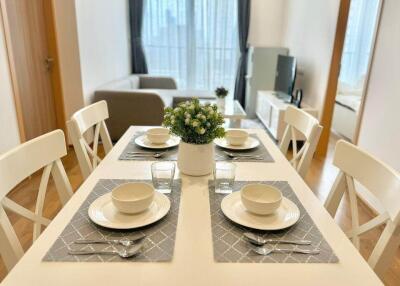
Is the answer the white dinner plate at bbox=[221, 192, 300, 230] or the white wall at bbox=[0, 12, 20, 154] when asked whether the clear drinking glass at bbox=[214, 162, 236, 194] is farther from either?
the white wall at bbox=[0, 12, 20, 154]

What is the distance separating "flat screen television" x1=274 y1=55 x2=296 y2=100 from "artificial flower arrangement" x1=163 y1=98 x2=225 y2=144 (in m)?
3.02

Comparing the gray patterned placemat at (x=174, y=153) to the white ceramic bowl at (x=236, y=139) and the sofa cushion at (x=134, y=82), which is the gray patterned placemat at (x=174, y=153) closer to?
the white ceramic bowl at (x=236, y=139)

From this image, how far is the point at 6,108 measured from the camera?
251cm

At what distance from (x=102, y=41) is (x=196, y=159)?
→ 11.3 ft

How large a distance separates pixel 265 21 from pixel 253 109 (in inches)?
61.3

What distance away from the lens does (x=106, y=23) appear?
4.23m

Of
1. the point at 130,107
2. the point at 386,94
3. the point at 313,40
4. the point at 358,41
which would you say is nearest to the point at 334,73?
the point at 313,40

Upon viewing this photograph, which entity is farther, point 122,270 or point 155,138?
point 155,138

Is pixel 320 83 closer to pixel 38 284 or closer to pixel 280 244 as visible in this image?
pixel 280 244

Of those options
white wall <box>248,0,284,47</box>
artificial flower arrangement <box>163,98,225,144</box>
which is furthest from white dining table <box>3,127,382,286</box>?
white wall <box>248,0,284,47</box>

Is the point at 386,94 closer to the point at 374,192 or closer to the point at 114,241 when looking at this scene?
the point at 374,192

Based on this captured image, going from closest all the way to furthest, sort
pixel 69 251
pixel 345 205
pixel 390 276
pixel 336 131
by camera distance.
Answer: pixel 69 251
pixel 390 276
pixel 345 205
pixel 336 131

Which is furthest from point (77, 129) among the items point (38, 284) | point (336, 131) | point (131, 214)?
point (336, 131)

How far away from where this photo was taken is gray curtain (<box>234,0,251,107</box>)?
5.20 metres
